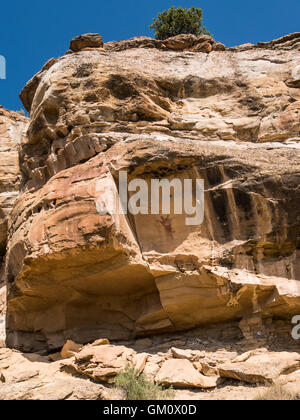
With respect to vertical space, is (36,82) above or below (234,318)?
above

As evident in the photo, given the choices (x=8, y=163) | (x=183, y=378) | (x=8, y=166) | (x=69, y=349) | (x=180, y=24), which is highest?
(x=180, y=24)

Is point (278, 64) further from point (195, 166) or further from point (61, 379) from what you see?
point (61, 379)

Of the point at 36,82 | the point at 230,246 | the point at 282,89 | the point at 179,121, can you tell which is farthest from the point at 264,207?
the point at 36,82

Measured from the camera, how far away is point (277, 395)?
7383 mm

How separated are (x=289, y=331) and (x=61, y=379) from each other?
4.95m

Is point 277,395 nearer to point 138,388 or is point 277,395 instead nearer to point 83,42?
point 138,388

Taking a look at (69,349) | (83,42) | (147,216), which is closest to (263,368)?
(147,216)

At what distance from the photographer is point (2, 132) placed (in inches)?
686

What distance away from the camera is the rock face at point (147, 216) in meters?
10.1

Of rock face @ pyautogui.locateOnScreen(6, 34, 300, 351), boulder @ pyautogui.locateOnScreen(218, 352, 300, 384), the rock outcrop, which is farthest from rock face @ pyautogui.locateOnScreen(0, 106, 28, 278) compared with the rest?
boulder @ pyautogui.locateOnScreen(218, 352, 300, 384)

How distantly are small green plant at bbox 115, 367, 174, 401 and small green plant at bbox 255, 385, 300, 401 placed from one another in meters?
1.59

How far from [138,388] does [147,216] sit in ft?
13.0

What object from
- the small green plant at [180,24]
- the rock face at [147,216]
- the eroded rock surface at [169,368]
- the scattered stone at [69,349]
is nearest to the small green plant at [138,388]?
the eroded rock surface at [169,368]

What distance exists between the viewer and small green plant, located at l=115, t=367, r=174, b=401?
25.7 ft
